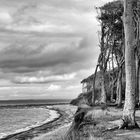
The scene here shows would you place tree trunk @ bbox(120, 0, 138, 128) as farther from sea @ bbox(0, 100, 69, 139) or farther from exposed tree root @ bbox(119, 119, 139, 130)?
sea @ bbox(0, 100, 69, 139)

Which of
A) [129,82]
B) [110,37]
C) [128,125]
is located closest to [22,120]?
[110,37]

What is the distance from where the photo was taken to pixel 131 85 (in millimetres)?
16203

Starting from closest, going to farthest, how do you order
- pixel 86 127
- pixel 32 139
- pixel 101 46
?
1. pixel 86 127
2. pixel 32 139
3. pixel 101 46

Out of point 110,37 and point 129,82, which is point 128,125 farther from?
point 110,37

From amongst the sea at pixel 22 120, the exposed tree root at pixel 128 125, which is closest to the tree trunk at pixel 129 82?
the exposed tree root at pixel 128 125

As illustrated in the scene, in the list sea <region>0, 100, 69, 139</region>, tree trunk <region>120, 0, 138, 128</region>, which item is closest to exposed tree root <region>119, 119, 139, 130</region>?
tree trunk <region>120, 0, 138, 128</region>

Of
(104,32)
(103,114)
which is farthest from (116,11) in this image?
(103,114)

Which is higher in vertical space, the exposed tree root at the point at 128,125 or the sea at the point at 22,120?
the exposed tree root at the point at 128,125

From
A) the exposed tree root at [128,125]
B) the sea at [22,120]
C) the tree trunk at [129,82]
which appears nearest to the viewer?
the exposed tree root at [128,125]

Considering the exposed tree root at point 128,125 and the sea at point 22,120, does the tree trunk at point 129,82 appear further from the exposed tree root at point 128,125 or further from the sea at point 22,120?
the sea at point 22,120

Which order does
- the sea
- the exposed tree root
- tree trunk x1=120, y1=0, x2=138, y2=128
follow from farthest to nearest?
the sea → tree trunk x1=120, y1=0, x2=138, y2=128 → the exposed tree root

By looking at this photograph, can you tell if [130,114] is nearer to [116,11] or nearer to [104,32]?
[116,11]

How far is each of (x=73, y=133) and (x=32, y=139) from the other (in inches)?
330

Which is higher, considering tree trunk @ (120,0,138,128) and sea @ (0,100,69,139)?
tree trunk @ (120,0,138,128)
